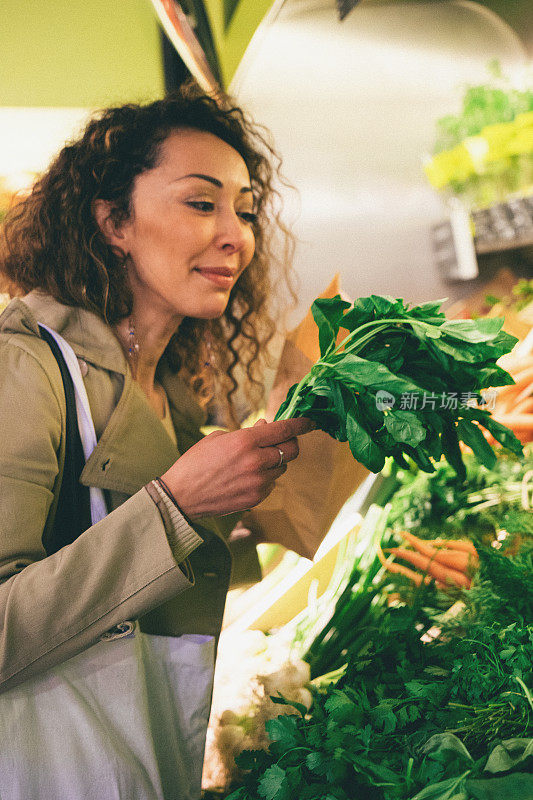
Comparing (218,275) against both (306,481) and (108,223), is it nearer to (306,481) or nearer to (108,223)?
(108,223)

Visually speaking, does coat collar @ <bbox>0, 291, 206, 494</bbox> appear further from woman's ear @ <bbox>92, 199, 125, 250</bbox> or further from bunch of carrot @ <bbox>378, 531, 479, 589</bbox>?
bunch of carrot @ <bbox>378, 531, 479, 589</bbox>

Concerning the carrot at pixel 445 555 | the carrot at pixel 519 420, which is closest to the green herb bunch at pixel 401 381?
the carrot at pixel 445 555

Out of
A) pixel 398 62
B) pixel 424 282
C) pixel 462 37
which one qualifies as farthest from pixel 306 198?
pixel 462 37

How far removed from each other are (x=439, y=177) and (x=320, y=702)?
1434 mm

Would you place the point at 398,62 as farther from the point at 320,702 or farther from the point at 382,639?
the point at 320,702

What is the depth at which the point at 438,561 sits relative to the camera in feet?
4.54

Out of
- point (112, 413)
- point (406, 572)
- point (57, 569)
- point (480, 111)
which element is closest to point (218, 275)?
point (112, 413)

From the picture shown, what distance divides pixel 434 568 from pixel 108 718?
2.41 feet

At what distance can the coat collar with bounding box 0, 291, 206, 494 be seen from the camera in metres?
1.05

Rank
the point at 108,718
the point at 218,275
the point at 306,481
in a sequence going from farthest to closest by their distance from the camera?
the point at 306,481, the point at 218,275, the point at 108,718

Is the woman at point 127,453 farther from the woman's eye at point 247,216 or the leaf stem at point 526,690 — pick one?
the leaf stem at point 526,690

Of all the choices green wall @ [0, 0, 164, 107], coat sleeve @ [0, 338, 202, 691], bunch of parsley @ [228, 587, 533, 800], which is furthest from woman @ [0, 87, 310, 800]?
bunch of parsley @ [228, 587, 533, 800]

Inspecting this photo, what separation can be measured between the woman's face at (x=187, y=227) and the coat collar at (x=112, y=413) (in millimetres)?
132

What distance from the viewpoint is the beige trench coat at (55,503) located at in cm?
88
